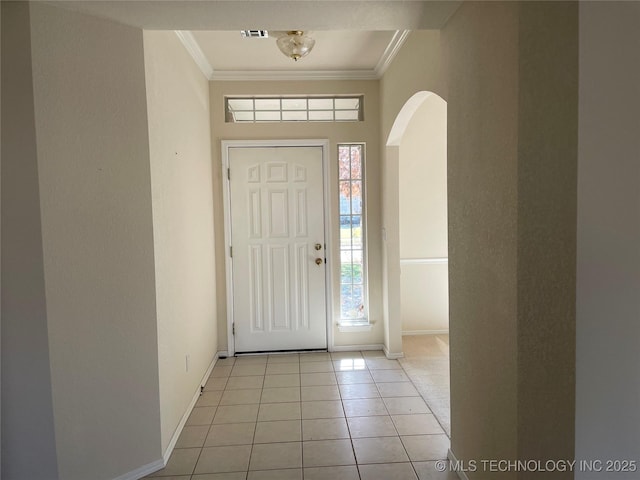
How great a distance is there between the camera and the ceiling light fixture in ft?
8.17

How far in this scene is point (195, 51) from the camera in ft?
9.82

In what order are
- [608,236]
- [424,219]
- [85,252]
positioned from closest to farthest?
[608,236] → [85,252] → [424,219]

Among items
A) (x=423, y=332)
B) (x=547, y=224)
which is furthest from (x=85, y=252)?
(x=423, y=332)

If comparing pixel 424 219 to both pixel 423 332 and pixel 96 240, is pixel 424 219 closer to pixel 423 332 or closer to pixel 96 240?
pixel 423 332

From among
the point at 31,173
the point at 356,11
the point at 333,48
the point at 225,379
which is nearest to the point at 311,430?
the point at 225,379

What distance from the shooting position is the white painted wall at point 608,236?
117 centimetres

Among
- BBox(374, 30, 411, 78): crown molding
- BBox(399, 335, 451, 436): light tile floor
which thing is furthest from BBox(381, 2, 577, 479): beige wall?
BBox(374, 30, 411, 78): crown molding

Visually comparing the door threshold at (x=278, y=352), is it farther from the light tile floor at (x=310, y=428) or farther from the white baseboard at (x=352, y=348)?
the light tile floor at (x=310, y=428)

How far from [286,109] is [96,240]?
2.31 m

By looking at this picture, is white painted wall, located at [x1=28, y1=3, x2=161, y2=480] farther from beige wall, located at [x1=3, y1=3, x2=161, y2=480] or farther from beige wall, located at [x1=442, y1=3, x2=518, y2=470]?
beige wall, located at [x1=442, y1=3, x2=518, y2=470]

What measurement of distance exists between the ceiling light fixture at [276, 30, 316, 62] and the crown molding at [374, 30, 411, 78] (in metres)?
0.67

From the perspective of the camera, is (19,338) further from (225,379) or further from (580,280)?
(580,280)

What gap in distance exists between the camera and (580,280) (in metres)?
1.20

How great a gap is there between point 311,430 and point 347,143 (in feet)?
8.09
